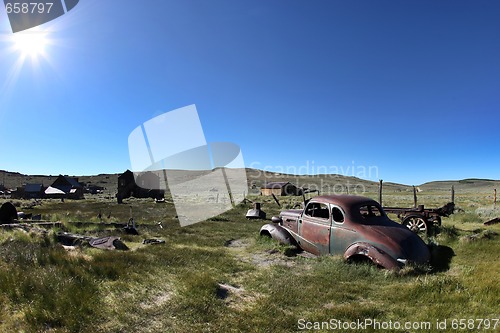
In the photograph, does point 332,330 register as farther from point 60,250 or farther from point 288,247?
point 60,250

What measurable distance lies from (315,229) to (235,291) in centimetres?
337

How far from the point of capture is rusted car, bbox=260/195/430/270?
6543 millimetres

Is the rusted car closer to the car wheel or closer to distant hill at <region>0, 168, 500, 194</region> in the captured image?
the car wheel

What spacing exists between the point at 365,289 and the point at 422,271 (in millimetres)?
1653

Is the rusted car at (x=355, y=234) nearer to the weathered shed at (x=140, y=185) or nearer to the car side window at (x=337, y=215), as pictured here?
the car side window at (x=337, y=215)

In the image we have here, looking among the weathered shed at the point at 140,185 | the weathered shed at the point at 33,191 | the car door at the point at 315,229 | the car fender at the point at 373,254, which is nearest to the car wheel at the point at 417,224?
the car door at the point at 315,229

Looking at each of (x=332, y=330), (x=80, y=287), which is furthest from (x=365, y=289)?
(x=80, y=287)

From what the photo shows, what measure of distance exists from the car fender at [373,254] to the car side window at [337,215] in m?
0.76

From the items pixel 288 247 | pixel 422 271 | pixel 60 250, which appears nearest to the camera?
pixel 422 271

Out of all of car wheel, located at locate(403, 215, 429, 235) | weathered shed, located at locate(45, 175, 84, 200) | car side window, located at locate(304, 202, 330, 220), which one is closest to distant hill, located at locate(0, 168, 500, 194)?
weathered shed, located at locate(45, 175, 84, 200)

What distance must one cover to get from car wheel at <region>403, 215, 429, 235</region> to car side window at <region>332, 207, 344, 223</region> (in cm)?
536

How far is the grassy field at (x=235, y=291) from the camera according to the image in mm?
4379

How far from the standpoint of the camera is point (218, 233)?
560 inches

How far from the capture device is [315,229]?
8414 mm
